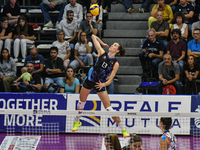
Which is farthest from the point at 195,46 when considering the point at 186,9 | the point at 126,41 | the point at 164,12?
the point at 126,41

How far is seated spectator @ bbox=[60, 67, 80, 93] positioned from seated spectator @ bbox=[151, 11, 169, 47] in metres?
3.58

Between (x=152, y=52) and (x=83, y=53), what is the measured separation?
7.94 feet

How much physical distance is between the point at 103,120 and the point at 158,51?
3.30 meters

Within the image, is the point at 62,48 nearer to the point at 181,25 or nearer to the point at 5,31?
the point at 5,31

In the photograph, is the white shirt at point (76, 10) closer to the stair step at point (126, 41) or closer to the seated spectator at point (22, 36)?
the stair step at point (126, 41)

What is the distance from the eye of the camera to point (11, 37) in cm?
1343

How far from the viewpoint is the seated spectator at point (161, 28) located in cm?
1238

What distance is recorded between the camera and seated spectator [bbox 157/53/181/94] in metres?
10.8

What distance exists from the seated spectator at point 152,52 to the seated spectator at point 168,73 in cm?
70

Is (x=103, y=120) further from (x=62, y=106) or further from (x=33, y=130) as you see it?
(x=33, y=130)

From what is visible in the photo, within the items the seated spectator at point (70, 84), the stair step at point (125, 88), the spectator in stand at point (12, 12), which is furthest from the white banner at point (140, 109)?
the spectator in stand at point (12, 12)

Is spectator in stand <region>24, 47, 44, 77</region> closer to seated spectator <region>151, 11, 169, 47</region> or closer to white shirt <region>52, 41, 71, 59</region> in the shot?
white shirt <region>52, 41, 71, 59</region>

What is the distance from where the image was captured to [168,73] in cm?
1098

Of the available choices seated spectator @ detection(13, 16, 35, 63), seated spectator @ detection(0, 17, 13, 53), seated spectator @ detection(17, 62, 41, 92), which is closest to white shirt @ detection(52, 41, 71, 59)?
seated spectator @ detection(17, 62, 41, 92)
